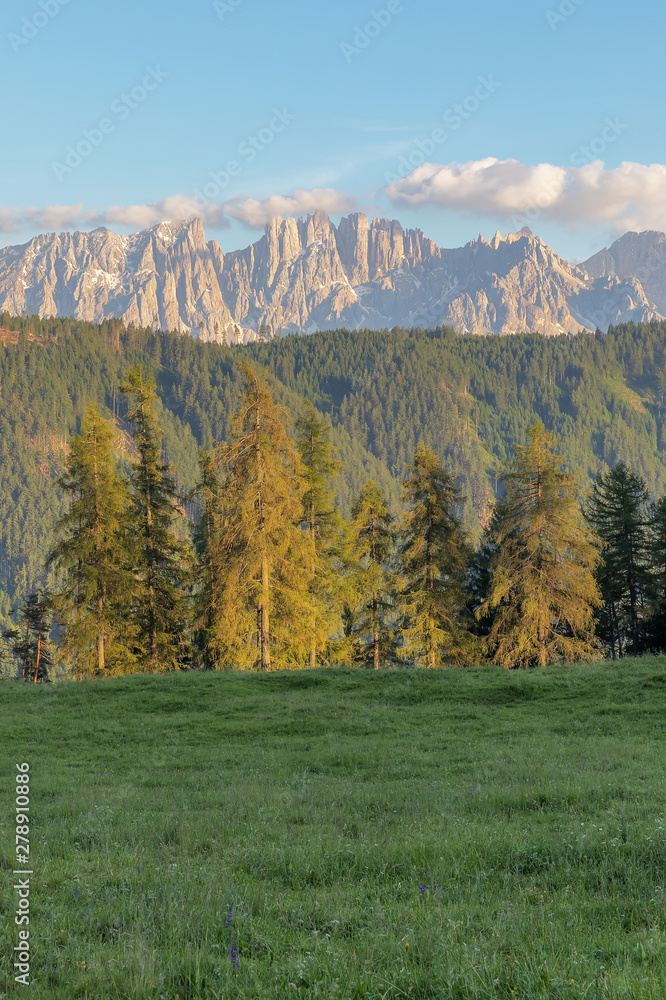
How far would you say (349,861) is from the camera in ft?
23.8

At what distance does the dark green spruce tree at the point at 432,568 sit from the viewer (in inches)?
1534

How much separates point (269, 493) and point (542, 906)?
27930mm

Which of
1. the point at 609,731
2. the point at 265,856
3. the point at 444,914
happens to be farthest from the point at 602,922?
the point at 609,731

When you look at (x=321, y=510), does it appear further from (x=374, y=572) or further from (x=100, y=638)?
(x=100, y=638)

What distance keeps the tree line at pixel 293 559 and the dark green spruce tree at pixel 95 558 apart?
0.27ft

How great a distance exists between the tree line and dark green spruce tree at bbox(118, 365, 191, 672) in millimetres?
101

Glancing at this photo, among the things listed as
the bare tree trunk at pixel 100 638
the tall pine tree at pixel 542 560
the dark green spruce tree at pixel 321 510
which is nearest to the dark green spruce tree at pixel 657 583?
the tall pine tree at pixel 542 560

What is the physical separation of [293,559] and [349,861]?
90.0 ft

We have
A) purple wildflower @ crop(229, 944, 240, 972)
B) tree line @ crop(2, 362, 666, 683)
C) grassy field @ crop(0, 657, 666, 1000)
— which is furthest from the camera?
tree line @ crop(2, 362, 666, 683)

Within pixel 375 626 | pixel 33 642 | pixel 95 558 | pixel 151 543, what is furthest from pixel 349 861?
pixel 33 642

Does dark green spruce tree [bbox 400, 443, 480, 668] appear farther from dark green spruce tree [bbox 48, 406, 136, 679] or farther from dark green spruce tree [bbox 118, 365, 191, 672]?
dark green spruce tree [bbox 48, 406, 136, 679]

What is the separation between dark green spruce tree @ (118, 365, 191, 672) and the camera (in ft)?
123

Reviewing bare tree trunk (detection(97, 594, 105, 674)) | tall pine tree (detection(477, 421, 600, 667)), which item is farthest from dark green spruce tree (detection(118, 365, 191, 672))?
tall pine tree (detection(477, 421, 600, 667))

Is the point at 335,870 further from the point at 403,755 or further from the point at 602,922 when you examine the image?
the point at 403,755
